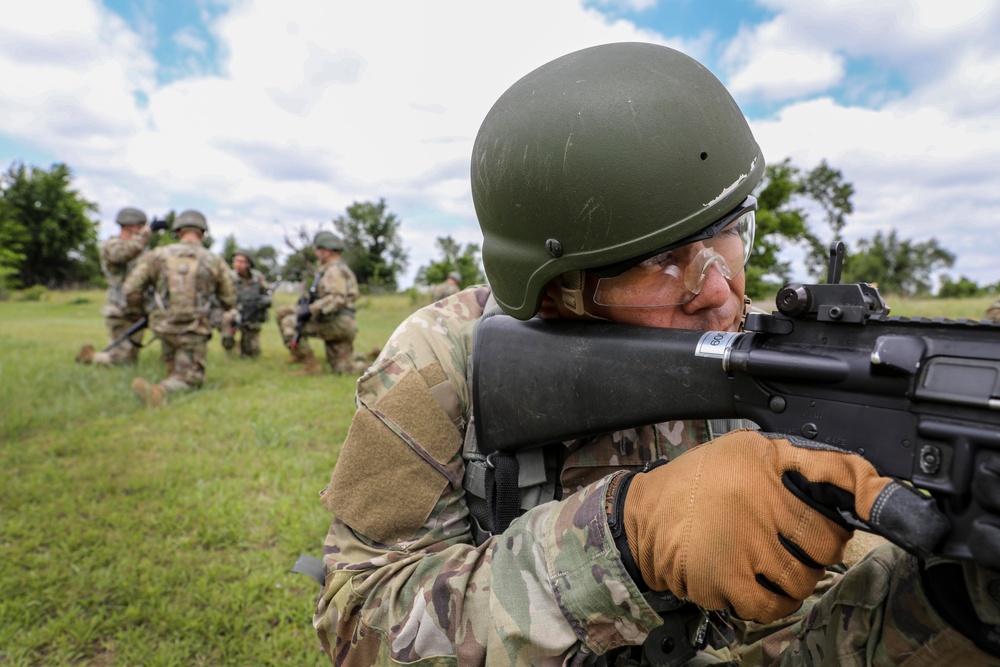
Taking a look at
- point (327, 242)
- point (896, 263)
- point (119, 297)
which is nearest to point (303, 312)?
point (327, 242)

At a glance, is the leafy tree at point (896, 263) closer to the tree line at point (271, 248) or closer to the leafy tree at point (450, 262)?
the tree line at point (271, 248)

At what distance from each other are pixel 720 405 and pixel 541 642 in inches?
24.8

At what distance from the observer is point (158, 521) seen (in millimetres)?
4137

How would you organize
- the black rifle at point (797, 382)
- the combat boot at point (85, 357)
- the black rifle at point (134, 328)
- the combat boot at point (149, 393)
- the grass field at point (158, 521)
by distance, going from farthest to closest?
the combat boot at point (85, 357)
the black rifle at point (134, 328)
the combat boot at point (149, 393)
the grass field at point (158, 521)
the black rifle at point (797, 382)

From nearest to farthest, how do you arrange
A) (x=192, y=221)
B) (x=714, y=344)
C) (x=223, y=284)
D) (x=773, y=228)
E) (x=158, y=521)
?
(x=714, y=344)
(x=158, y=521)
(x=192, y=221)
(x=223, y=284)
(x=773, y=228)

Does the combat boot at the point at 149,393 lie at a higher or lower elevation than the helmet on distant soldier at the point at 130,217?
lower

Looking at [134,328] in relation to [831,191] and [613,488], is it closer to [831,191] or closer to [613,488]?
[613,488]

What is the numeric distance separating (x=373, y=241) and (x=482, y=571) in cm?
3658

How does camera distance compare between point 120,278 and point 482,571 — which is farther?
point 120,278

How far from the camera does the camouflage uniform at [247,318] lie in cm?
1132

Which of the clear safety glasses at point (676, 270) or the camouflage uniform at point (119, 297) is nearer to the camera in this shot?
the clear safety glasses at point (676, 270)

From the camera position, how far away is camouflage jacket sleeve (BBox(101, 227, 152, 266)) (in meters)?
10.2

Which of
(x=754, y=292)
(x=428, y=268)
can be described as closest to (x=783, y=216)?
(x=754, y=292)

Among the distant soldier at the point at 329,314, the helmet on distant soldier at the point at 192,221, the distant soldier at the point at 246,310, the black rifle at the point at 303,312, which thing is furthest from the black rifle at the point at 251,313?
the helmet on distant soldier at the point at 192,221
